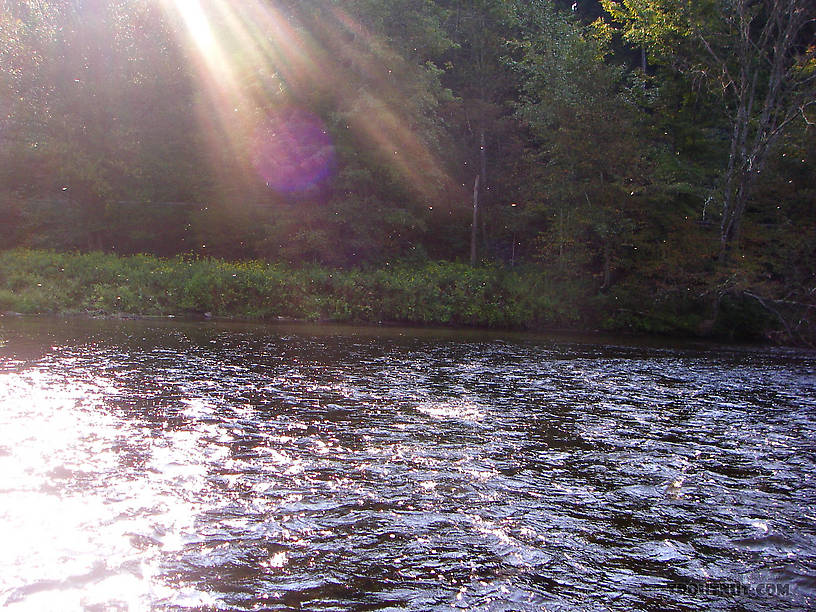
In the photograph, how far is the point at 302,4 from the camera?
115 ft

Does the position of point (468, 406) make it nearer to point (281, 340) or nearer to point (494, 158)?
point (281, 340)

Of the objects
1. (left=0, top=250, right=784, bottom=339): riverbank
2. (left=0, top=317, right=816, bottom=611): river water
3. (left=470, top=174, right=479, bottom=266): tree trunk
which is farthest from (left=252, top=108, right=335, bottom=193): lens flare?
(left=0, top=317, right=816, bottom=611): river water

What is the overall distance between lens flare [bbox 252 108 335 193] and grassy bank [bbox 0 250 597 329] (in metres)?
6.21

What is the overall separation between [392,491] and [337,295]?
23.4 meters

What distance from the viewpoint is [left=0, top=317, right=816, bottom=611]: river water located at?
5.49 metres

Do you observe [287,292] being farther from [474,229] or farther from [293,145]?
[474,229]

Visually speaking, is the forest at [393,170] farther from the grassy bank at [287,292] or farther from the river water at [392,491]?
the river water at [392,491]

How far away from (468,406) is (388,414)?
1.75 metres

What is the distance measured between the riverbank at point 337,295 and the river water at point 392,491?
1397 centimetres

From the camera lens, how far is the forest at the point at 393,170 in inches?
1173

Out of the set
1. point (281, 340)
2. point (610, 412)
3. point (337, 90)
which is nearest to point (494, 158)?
point (337, 90)

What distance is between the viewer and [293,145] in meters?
35.6

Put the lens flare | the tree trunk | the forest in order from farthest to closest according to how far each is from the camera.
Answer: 1. the tree trunk
2. the lens flare
3. the forest

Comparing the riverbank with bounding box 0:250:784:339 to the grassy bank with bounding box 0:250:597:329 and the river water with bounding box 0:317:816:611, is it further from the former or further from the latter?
the river water with bounding box 0:317:816:611
